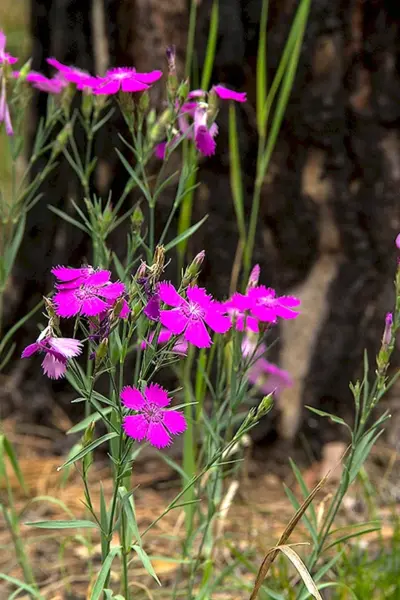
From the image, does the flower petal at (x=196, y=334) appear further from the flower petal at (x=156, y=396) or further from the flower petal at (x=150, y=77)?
the flower petal at (x=150, y=77)

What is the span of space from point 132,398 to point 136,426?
33 millimetres

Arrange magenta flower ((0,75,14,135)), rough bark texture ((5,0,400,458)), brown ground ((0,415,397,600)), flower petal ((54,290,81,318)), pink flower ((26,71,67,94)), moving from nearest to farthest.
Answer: flower petal ((54,290,81,318)) → magenta flower ((0,75,14,135)) → pink flower ((26,71,67,94)) → brown ground ((0,415,397,600)) → rough bark texture ((5,0,400,458))

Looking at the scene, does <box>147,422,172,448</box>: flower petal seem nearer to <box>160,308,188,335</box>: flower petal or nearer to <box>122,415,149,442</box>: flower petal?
<box>122,415,149,442</box>: flower petal

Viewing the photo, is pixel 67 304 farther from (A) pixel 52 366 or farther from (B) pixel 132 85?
(B) pixel 132 85

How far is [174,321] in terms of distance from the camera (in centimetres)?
98

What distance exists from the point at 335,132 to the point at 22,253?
94 cm

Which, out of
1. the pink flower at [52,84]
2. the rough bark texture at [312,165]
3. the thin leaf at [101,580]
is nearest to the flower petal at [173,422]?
the thin leaf at [101,580]

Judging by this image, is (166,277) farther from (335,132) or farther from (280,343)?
(335,132)

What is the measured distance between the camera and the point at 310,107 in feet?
7.04

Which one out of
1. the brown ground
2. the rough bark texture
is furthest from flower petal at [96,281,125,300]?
the rough bark texture

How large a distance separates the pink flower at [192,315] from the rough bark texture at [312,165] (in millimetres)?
1175

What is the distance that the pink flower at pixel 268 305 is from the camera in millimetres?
1137

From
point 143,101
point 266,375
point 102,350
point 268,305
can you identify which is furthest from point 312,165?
point 102,350

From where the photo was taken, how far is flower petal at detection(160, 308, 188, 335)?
98 cm
